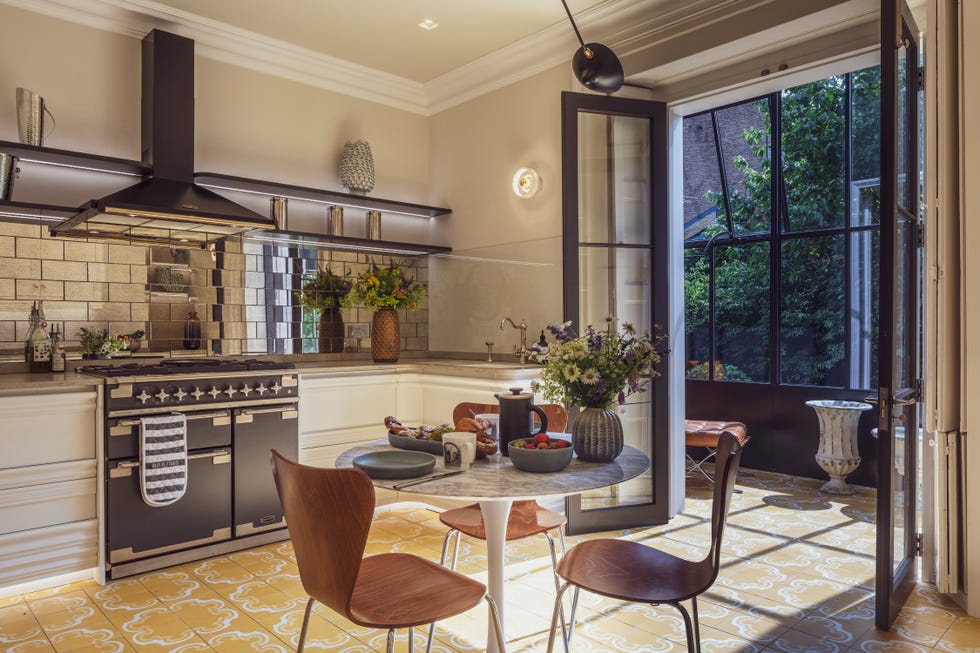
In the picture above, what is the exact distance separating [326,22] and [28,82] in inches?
66.9

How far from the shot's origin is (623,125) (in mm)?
4004

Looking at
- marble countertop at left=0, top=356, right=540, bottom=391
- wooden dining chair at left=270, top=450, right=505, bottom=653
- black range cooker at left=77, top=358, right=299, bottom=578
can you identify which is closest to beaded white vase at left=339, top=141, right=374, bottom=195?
marble countertop at left=0, top=356, right=540, bottom=391

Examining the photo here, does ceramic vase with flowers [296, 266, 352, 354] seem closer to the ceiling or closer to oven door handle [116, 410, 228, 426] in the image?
oven door handle [116, 410, 228, 426]

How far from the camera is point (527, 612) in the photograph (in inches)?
111

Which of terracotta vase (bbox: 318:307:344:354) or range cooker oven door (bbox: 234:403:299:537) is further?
terracotta vase (bbox: 318:307:344:354)

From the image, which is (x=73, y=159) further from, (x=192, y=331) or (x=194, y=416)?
(x=194, y=416)

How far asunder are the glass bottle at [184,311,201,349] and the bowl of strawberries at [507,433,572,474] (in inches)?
114

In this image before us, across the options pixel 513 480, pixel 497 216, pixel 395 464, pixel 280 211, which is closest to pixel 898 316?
pixel 513 480

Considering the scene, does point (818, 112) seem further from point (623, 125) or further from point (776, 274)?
point (623, 125)

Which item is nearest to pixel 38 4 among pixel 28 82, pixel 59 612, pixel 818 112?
pixel 28 82

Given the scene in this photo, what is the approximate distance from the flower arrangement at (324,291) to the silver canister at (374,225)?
1.30 ft

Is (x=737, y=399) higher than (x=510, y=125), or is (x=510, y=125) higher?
(x=510, y=125)

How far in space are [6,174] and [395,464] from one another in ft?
9.60

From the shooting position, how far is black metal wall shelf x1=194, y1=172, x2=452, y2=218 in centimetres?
419
